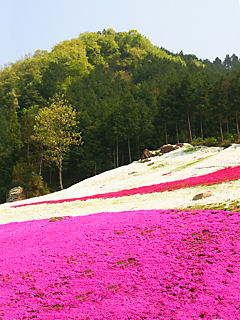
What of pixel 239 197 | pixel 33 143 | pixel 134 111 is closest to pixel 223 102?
pixel 134 111

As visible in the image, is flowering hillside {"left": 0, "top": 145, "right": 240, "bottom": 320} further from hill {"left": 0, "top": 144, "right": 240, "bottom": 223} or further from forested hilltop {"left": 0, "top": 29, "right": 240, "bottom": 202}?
forested hilltop {"left": 0, "top": 29, "right": 240, "bottom": 202}

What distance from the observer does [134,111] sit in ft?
257

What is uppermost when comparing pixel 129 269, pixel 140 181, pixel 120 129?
pixel 120 129

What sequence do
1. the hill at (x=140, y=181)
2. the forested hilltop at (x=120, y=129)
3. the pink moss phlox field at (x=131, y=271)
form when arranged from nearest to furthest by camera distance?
the pink moss phlox field at (x=131, y=271)
the hill at (x=140, y=181)
the forested hilltop at (x=120, y=129)

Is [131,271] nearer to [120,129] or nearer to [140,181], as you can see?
[140,181]

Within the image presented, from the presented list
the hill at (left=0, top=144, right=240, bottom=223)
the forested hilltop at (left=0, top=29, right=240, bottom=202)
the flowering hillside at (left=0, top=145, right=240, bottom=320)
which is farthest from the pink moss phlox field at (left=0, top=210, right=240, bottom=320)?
the forested hilltop at (left=0, top=29, right=240, bottom=202)

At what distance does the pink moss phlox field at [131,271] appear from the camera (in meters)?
6.93

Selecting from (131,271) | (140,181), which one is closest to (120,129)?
(140,181)

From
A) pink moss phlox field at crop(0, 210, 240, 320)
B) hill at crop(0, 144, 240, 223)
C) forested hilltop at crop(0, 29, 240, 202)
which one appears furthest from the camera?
forested hilltop at crop(0, 29, 240, 202)

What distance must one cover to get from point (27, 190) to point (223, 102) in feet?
187

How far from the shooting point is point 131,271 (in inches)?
356

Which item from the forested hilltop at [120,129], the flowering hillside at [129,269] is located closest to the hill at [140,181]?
the flowering hillside at [129,269]

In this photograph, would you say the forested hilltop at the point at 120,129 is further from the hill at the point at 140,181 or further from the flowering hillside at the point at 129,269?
the flowering hillside at the point at 129,269

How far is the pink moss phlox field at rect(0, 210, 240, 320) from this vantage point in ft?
22.8
